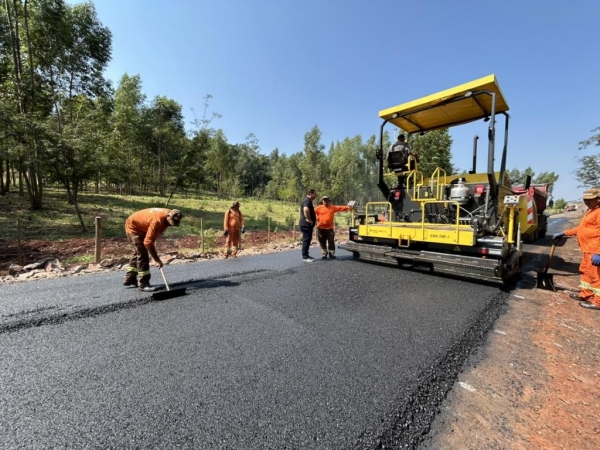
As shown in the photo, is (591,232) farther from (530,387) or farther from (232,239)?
(232,239)

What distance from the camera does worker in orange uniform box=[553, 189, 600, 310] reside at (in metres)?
3.87

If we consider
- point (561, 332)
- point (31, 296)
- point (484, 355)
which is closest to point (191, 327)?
point (31, 296)

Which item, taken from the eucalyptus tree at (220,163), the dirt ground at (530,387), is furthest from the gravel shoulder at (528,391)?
the eucalyptus tree at (220,163)

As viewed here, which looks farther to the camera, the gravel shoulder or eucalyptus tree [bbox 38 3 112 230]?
eucalyptus tree [bbox 38 3 112 230]

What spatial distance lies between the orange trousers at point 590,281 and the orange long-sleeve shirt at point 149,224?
6.10 meters

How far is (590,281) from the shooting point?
156 inches

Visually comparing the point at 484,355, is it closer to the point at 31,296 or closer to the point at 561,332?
the point at 561,332

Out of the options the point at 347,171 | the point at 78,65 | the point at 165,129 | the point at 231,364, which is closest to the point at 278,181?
the point at 347,171

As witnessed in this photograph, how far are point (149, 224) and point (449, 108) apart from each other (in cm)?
558

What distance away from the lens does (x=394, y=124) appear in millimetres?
5941

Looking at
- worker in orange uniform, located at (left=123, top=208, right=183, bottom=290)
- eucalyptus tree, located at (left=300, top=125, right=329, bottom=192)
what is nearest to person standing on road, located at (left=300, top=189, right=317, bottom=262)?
worker in orange uniform, located at (left=123, top=208, right=183, bottom=290)

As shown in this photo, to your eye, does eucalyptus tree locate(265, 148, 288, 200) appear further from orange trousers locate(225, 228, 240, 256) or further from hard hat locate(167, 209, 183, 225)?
hard hat locate(167, 209, 183, 225)

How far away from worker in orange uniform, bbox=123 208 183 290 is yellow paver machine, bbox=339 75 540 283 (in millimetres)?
3529

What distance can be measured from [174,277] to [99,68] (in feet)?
62.3
